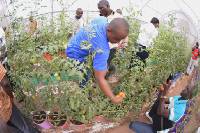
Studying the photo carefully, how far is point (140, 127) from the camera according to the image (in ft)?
13.4

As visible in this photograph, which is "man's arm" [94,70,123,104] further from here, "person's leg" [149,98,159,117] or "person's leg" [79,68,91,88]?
"person's leg" [149,98,159,117]

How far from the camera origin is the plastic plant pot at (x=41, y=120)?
12.8ft

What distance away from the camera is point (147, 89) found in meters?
4.19

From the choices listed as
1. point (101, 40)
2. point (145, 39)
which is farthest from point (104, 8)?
point (101, 40)

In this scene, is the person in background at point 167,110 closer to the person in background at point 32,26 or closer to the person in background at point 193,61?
the person in background at point 193,61

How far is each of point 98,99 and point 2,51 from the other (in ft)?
3.70

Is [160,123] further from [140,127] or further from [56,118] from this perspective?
[56,118]

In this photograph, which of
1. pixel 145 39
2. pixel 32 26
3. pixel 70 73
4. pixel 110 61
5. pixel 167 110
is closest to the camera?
pixel 70 73

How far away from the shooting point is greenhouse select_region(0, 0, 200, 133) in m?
3.53

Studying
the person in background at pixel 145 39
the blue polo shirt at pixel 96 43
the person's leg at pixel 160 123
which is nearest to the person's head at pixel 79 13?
the person in background at pixel 145 39

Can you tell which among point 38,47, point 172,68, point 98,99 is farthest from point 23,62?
point 172,68

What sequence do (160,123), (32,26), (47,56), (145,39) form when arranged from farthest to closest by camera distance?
(145,39) < (32,26) < (160,123) < (47,56)

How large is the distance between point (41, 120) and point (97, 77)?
0.80 metres

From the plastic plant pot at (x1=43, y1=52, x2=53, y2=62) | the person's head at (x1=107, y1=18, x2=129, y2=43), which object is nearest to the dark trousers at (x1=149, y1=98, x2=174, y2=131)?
the person's head at (x1=107, y1=18, x2=129, y2=43)
